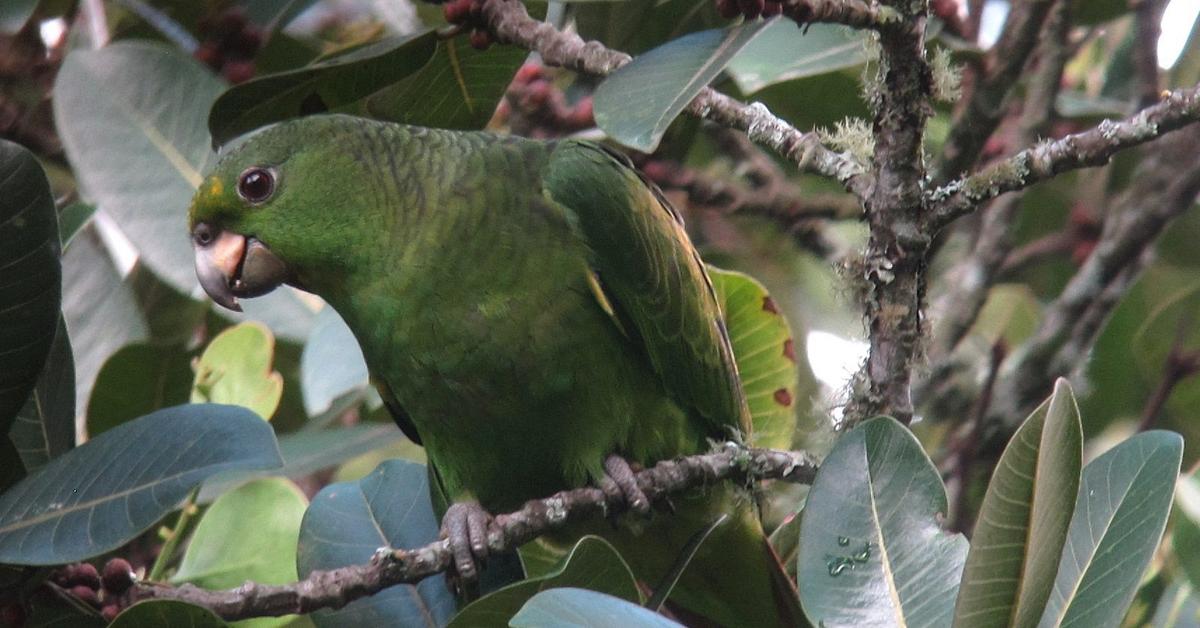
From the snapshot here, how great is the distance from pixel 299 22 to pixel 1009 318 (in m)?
2.07

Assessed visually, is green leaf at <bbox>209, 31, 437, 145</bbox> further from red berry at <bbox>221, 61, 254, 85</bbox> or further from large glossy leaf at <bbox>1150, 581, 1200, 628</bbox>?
large glossy leaf at <bbox>1150, 581, 1200, 628</bbox>

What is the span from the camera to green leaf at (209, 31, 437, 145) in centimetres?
185

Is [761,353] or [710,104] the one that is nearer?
[710,104]

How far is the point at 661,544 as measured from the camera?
2.13m

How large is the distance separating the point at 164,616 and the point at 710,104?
1.00 metres

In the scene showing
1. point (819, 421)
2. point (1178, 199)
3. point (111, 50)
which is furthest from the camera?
point (1178, 199)

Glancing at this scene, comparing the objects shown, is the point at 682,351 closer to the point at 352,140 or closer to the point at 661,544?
the point at 661,544

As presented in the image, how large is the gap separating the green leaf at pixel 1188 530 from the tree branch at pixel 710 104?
0.70 meters

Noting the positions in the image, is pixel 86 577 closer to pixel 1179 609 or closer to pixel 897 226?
pixel 897 226

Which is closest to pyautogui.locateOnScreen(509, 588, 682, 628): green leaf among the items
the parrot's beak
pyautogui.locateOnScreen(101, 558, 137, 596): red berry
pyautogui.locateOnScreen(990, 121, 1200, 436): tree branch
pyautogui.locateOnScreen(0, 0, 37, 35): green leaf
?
pyautogui.locateOnScreen(101, 558, 137, 596): red berry

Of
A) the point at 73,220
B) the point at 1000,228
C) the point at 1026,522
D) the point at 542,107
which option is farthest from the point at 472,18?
the point at 1000,228

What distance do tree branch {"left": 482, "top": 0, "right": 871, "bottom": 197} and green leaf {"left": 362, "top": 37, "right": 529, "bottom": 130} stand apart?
4.1 inches

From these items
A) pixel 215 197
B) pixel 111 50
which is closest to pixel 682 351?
A: pixel 215 197

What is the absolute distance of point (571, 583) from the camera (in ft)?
4.68
